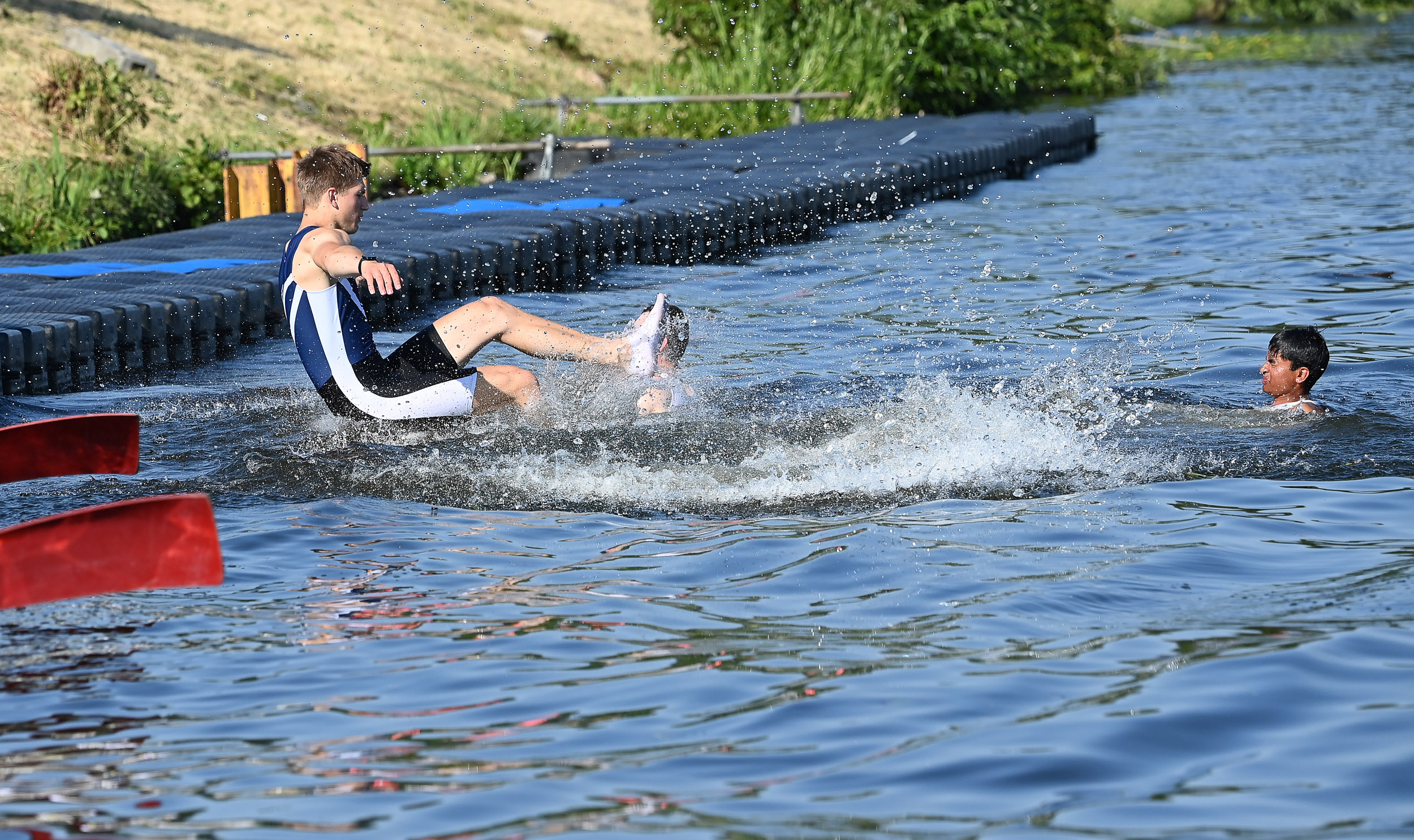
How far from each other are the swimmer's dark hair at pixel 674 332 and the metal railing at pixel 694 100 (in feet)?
33.2

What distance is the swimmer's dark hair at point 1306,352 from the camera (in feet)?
A: 24.6

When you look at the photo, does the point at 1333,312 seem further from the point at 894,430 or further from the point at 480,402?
the point at 480,402

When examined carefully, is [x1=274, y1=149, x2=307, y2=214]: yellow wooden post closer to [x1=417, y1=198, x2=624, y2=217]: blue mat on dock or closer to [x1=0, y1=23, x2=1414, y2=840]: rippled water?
[x1=417, y1=198, x2=624, y2=217]: blue mat on dock

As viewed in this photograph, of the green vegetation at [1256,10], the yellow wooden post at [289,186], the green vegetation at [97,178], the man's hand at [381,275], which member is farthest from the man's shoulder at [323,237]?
the green vegetation at [1256,10]

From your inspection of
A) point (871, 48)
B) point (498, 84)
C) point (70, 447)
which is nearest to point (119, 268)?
point (70, 447)

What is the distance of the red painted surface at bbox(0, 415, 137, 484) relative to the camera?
6.17 metres

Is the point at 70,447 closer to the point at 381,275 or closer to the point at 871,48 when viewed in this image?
the point at 381,275

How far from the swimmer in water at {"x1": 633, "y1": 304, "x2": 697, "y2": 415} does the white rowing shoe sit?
0.03m

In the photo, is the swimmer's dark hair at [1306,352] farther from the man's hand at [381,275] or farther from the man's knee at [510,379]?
the man's hand at [381,275]

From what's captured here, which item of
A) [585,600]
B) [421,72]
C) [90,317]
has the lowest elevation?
[585,600]

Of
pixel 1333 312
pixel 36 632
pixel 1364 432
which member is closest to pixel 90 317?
pixel 36 632

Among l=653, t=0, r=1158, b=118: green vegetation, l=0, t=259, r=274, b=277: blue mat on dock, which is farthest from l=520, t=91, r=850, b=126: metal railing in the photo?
l=0, t=259, r=274, b=277: blue mat on dock

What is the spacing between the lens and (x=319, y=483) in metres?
6.60

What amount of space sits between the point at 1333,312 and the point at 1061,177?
814 cm
